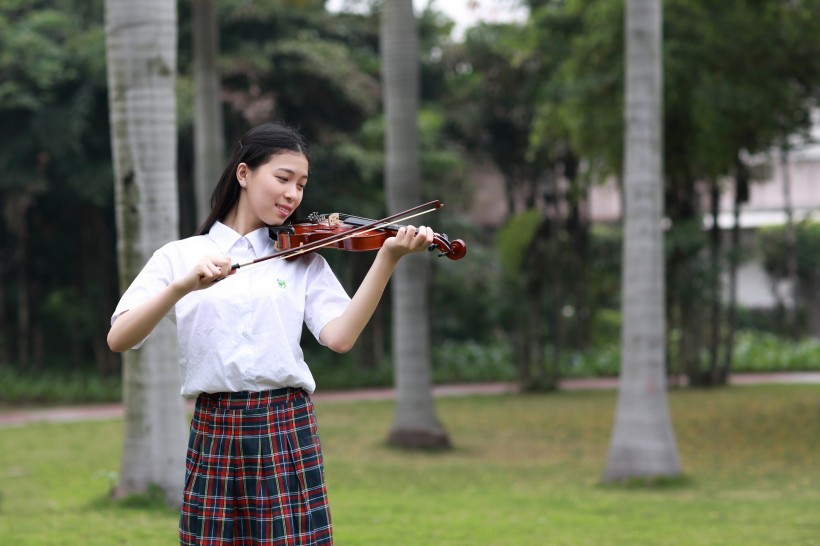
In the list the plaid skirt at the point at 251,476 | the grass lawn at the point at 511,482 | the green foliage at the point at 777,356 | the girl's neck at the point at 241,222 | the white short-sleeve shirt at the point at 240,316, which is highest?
the girl's neck at the point at 241,222

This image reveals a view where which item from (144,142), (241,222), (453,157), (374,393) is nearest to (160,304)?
(241,222)

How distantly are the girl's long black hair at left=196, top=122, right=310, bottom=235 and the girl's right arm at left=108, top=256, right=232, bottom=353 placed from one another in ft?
1.48

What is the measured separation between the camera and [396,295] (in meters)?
12.8

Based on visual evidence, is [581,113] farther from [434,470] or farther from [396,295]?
[434,470]

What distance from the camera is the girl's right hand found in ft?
8.98

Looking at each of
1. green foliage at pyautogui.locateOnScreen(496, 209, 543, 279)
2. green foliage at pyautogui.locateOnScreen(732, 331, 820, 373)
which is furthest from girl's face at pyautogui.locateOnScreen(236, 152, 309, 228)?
green foliage at pyautogui.locateOnScreen(732, 331, 820, 373)

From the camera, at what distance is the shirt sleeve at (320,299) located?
322cm

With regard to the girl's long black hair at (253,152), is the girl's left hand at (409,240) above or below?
below

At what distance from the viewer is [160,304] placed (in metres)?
2.86

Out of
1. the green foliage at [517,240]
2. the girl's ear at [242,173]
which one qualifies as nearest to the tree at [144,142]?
the girl's ear at [242,173]

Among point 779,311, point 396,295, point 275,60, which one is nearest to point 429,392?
point 396,295

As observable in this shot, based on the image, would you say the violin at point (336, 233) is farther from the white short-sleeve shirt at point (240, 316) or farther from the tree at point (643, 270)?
the tree at point (643, 270)

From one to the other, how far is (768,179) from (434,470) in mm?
12384

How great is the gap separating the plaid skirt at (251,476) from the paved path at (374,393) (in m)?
13.9
